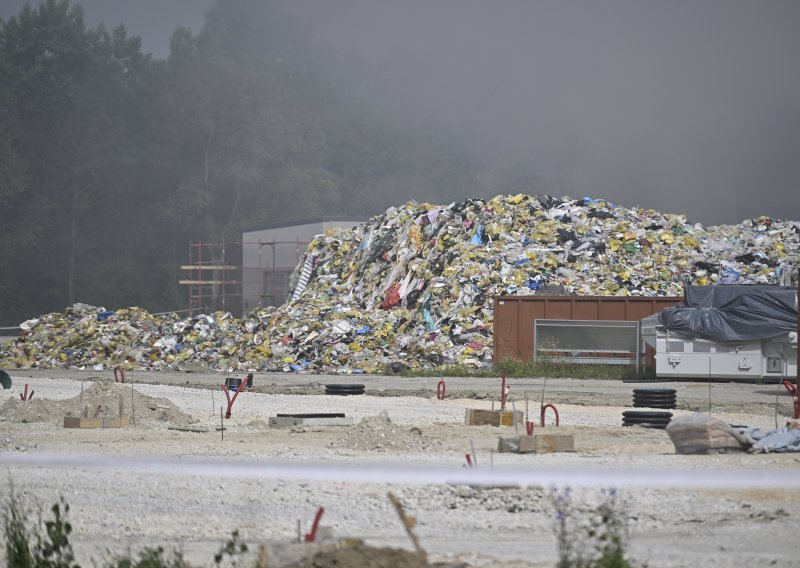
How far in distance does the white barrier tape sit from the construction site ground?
0.16 feet

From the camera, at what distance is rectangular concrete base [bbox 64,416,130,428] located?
15430mm

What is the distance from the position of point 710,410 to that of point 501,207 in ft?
66.1

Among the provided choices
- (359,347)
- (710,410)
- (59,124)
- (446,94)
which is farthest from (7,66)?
(710,410)

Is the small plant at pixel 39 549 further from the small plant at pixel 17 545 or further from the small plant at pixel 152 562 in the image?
the small plant at pixel 152 562

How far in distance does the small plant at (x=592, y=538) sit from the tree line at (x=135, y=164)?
59.2m

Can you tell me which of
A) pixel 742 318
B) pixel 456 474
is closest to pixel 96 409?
pixel 456 474

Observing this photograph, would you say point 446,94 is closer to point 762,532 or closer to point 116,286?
point 116,286

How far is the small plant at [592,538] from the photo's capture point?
6301mm

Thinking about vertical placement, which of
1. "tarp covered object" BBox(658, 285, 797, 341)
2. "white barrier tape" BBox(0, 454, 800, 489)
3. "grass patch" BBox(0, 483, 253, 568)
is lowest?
"grass patch" BBox(0, 483, 253, 568)

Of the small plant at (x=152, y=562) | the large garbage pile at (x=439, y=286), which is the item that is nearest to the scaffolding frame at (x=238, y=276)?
the large garbage pile at (x=439, y=286)

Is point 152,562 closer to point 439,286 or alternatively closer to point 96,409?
point 96,409

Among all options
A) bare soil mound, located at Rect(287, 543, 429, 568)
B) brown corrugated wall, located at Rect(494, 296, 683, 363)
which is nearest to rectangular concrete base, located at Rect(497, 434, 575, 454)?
bare soil mound, located at Rect(287, 543, 429, 568)

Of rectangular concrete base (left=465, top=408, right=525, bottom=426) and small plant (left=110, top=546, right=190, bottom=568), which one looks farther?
rectangular concrete base (left=465, top=408, right=525, bottom=426)

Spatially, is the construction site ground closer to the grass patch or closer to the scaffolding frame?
the grass patch
